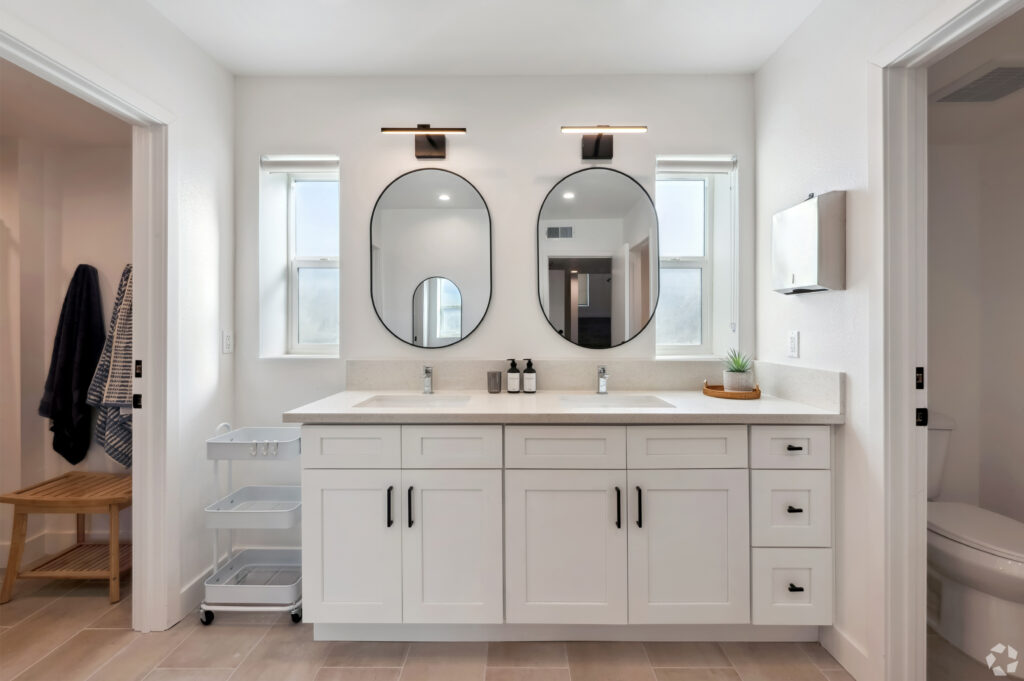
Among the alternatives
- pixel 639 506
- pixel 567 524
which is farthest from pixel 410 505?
pixel 639 506

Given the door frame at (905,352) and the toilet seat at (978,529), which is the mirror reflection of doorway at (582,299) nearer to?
the door frame at (905,352)

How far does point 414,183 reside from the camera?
2.56 meters

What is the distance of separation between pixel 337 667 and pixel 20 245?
278 centimetres

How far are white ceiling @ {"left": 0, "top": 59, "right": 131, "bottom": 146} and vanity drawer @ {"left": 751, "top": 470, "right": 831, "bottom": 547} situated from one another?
10.6ft

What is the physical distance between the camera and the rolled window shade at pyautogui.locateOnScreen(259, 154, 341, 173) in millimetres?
2562

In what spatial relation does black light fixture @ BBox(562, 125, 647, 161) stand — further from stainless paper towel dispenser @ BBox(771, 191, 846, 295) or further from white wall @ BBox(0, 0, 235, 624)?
white wall @ BBox(0, 0, 235, 624)

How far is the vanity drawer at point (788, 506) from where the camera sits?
191 cm

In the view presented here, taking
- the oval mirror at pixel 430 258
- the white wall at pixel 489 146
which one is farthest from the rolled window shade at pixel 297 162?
the oval mirror at pixel 430 258

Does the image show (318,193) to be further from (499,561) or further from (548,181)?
(499,561)

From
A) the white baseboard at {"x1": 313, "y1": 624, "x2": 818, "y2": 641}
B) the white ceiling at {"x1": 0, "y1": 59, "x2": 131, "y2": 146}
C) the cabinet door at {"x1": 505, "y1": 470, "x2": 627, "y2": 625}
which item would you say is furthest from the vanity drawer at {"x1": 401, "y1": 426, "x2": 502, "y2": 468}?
the white ceiling at {"x1": 0, "y1": 59, "x2": 131, "y2": 146}

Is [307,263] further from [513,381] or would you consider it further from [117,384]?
[513,381]

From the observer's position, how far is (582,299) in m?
2.55

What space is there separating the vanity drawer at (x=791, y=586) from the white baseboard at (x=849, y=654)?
0.26 feet

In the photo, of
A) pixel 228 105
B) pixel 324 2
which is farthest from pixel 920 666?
pixel 228 105
